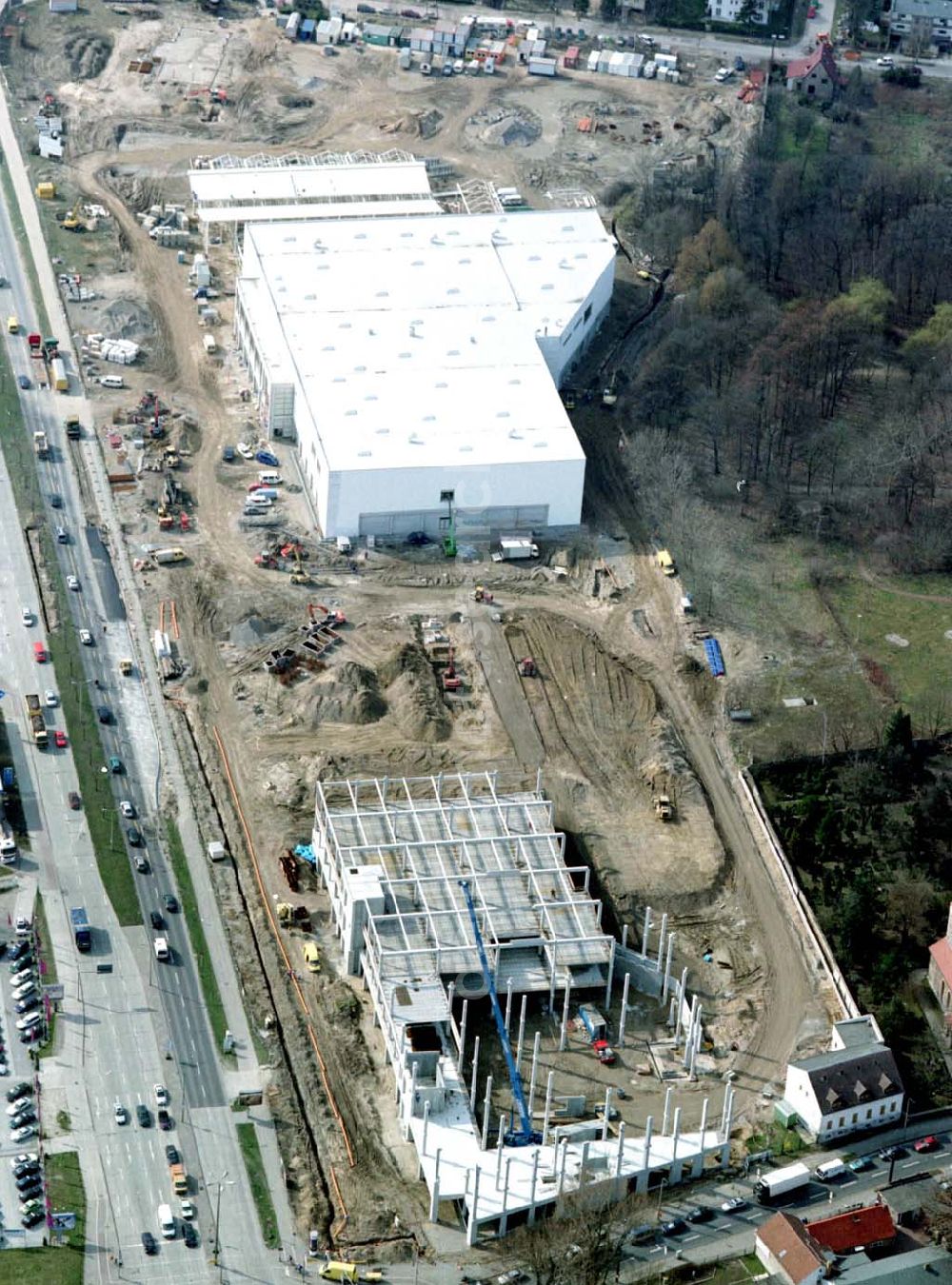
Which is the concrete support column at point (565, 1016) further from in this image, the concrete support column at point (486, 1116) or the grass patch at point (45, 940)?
the grass patch at point (45, 940)

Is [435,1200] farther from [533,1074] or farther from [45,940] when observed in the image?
[45,940]

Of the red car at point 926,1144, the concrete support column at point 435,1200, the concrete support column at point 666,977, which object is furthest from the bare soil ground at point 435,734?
the red car at point 926,1144

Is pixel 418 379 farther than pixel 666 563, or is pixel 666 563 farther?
pixel 418 379

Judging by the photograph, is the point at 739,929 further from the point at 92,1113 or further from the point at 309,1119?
the point at 92,1113

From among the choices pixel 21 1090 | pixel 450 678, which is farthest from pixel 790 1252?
pixel 450 678

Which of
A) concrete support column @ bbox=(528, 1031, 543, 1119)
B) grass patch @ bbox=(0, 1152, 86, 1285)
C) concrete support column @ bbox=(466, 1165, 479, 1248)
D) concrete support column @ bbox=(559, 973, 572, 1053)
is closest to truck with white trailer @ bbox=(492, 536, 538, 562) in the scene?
concrete support column @ bbox=(559, 973, 572, 1053)

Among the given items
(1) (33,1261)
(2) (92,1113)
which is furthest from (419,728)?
(1) (33,1261)

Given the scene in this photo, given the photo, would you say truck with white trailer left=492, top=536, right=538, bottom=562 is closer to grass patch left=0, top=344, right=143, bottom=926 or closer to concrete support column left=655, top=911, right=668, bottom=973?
grass patch left=0, top=344, right=143, bottom=926
